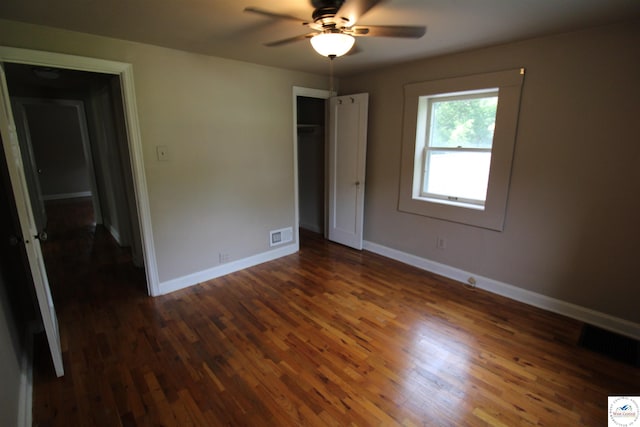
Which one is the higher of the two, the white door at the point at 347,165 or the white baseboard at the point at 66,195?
the white door at the point at 347,165

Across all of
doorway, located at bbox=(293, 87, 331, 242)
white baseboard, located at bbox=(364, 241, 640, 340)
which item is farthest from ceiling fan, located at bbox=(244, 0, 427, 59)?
doorway, located at bbox=(293, 87, 331, 242)

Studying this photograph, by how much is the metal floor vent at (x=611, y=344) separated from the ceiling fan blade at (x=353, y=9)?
9.32 feet

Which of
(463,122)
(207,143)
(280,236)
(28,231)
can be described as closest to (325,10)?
(207,143)

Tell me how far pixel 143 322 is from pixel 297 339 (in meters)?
→ 1.35

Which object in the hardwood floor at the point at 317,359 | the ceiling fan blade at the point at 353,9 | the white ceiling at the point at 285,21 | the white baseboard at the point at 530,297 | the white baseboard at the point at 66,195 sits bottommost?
the hardwood floor at the point at 317,359

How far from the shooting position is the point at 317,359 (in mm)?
2143

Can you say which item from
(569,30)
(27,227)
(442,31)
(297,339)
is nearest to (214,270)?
(297,339)

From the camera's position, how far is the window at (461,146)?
2.75 m

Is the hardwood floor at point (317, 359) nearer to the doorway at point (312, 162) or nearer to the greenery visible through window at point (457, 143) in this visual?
the greenery visible through window at point (457, 143)

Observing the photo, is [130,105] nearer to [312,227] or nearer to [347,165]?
[347,165]

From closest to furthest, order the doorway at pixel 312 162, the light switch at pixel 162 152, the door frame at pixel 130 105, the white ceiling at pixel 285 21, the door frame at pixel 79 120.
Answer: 1. the white ceiling at pixel 285 21
2. the door frame at pixel 130 105
3. the light switch at pixel 162 152
4. the doorway at pixel 312 162
5. the door frame at pixel 79 120

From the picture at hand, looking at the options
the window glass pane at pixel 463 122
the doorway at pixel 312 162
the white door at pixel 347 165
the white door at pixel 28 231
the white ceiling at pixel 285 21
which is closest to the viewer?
the white door at pixel 28 231

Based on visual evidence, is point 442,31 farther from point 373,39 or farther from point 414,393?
point 414,393

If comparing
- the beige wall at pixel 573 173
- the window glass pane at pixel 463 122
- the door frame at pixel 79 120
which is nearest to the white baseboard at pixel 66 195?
the door frame at pixel 79 120
